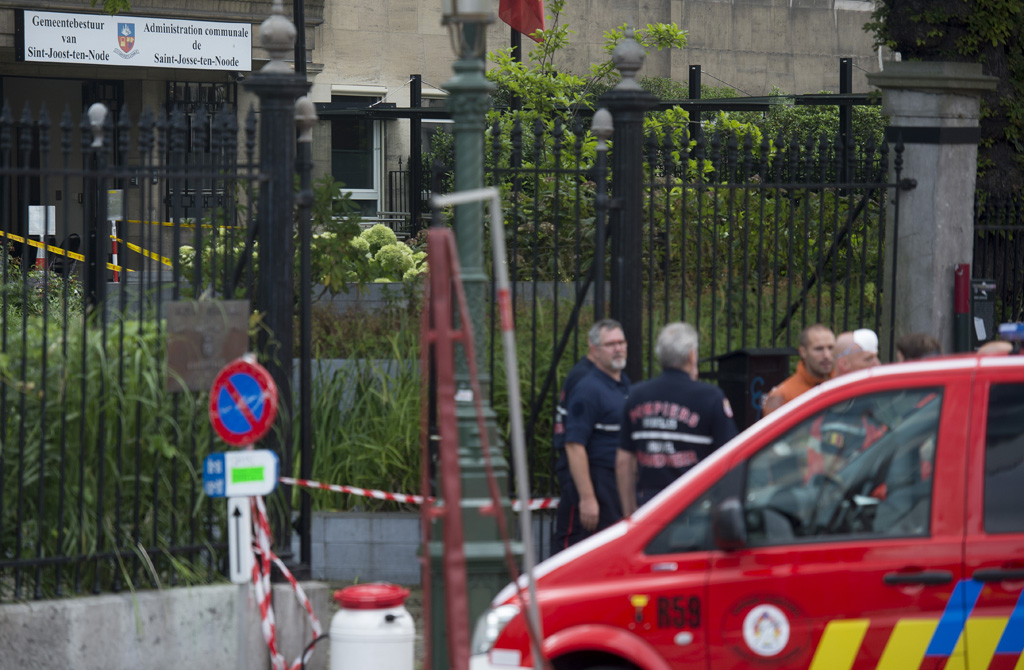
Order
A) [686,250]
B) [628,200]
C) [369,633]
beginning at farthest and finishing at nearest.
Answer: [686,250] < [628,200] < [369,633]

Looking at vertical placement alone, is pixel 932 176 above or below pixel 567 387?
above

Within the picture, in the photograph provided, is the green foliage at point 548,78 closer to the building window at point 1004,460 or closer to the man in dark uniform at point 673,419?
the man in dark uniform at point 673,419

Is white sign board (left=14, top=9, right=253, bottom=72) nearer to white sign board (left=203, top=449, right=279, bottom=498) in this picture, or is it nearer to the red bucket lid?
white sign board (left=203, top=449, right=279, bottom=498)

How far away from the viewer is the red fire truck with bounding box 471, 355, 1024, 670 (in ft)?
15.9

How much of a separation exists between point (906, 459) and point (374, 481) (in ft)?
14.4

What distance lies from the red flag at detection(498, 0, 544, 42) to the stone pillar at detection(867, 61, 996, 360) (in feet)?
20.4

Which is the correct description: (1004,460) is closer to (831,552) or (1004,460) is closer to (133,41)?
(831,552)

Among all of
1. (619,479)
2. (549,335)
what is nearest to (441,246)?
(619,479)

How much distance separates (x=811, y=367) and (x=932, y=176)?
9.04 feet

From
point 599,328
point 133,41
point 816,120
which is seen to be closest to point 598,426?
point 599,328

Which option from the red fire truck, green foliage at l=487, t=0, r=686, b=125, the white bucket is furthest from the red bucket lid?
green foliage at l=487, t=0, r=686, b=125

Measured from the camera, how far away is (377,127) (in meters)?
27.0

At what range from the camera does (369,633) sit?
234 inches

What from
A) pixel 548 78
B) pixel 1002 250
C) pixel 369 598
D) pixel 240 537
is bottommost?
pixel 369 598
